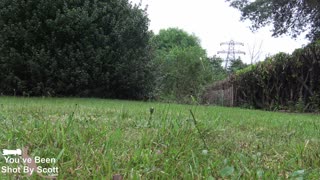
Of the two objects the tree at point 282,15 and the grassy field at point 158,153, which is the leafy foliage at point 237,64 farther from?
the grassy field at point 158,153

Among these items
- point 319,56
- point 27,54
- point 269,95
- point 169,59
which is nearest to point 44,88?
point 27,54

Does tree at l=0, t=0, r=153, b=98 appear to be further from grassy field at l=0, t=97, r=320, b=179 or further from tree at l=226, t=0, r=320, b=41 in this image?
grassy field at l=0, t=97, r=320, b=179

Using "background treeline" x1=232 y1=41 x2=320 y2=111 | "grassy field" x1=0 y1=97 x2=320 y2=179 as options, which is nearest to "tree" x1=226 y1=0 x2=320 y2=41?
"background treeline" x1=232 y1=41 x2=320 y2=111

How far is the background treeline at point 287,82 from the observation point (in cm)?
954

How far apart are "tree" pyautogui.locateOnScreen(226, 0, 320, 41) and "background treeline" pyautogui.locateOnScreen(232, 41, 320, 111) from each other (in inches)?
109

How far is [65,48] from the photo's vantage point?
1115 centimetres

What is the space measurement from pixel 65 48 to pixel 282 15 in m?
8.44

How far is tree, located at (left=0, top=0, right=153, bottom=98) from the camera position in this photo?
10820 millimetres

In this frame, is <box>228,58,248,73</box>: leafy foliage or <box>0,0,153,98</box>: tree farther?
<box>228,58,248,73</box>: leafy foliage

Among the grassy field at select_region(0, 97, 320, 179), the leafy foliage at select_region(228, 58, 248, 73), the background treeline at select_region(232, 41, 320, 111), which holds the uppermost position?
the leafy foliage at select_region(228, 58, 248, 73)

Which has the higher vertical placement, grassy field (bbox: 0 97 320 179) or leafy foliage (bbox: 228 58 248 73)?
leafy foliage (bbox: 228 58 248 73)

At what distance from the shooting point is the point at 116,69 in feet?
39.1

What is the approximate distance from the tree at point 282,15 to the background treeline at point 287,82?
278 cm

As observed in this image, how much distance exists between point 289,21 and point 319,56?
5.06 metres
